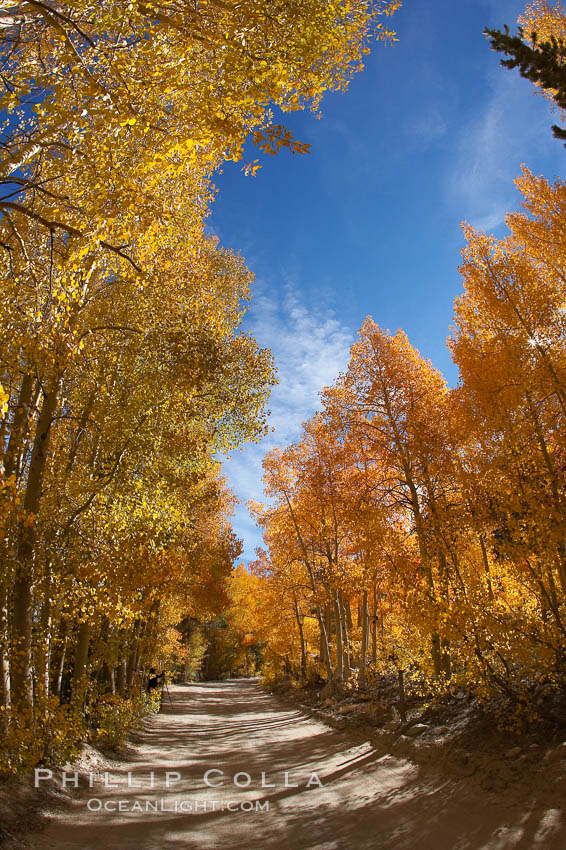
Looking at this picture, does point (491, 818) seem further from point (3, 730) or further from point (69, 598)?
point (69, 598)

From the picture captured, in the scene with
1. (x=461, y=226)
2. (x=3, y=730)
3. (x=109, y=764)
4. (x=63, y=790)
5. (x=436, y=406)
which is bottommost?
(x=109, y=764)

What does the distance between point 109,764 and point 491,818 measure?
636 cm

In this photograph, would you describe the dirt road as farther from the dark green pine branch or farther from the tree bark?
the dark green pine branch

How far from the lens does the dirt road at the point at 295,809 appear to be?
14.9 ft

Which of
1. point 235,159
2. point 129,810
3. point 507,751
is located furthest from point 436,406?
point 129,810

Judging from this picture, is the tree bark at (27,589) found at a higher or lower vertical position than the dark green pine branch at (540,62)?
lower

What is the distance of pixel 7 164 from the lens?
3.90 metres

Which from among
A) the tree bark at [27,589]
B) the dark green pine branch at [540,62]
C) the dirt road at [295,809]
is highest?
the dark green pine branch at [540,62]

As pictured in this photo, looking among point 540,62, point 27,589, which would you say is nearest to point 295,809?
point 27,589

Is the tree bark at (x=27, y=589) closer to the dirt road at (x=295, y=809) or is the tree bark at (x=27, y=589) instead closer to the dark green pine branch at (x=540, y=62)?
the dirt road at (x=295, y=809)

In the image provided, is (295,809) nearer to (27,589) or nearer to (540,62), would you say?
(27,589)

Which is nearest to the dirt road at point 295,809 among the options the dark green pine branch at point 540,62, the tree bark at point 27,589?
the tree bark at point 27,589

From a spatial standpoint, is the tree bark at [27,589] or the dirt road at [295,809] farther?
the tree bark at [27,589]

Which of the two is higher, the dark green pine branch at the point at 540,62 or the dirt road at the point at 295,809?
the dark green pine branch at the point at 540,62
